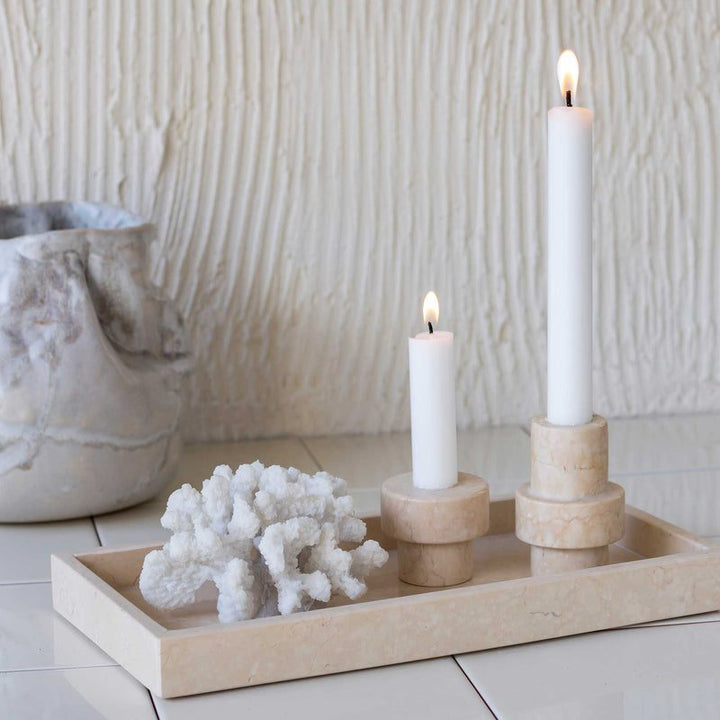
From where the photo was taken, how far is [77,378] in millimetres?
789

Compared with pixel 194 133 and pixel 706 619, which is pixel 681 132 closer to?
pixel 194 133

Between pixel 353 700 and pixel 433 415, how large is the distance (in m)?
0.16

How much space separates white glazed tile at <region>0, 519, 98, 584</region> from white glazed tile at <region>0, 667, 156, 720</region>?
145 mm

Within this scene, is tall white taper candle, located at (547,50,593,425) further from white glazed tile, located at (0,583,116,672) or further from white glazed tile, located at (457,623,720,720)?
white glazed tile, located at (0,583,116,672)

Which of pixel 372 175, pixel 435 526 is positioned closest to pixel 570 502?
pixel 435 526

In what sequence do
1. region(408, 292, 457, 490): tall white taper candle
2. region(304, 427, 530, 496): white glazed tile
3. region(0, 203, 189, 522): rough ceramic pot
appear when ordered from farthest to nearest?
region(304, 427, 530, 496): white glazed tile < region(0, 203, 189, 522): rough ceramic pot < region(408, 292, 457, 490): tall white taper candle

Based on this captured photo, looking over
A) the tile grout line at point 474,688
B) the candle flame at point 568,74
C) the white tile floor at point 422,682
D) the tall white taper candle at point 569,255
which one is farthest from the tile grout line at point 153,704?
the candle flame at point 568,74

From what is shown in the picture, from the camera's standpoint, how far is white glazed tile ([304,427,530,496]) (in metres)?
0.92

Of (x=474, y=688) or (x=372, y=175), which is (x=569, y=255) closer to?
(x=474, y=688)

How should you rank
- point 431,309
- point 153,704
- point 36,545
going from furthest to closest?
1. point 36,545
2. point 431,309
3. point 153,704

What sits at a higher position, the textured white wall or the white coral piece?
the textured white wall

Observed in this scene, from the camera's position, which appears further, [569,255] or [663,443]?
[663,443]

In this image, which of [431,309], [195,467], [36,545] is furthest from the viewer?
[195,467]

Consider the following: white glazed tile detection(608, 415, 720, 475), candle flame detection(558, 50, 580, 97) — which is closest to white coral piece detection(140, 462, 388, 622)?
candle flame detection(558, 50, 580, 97)
